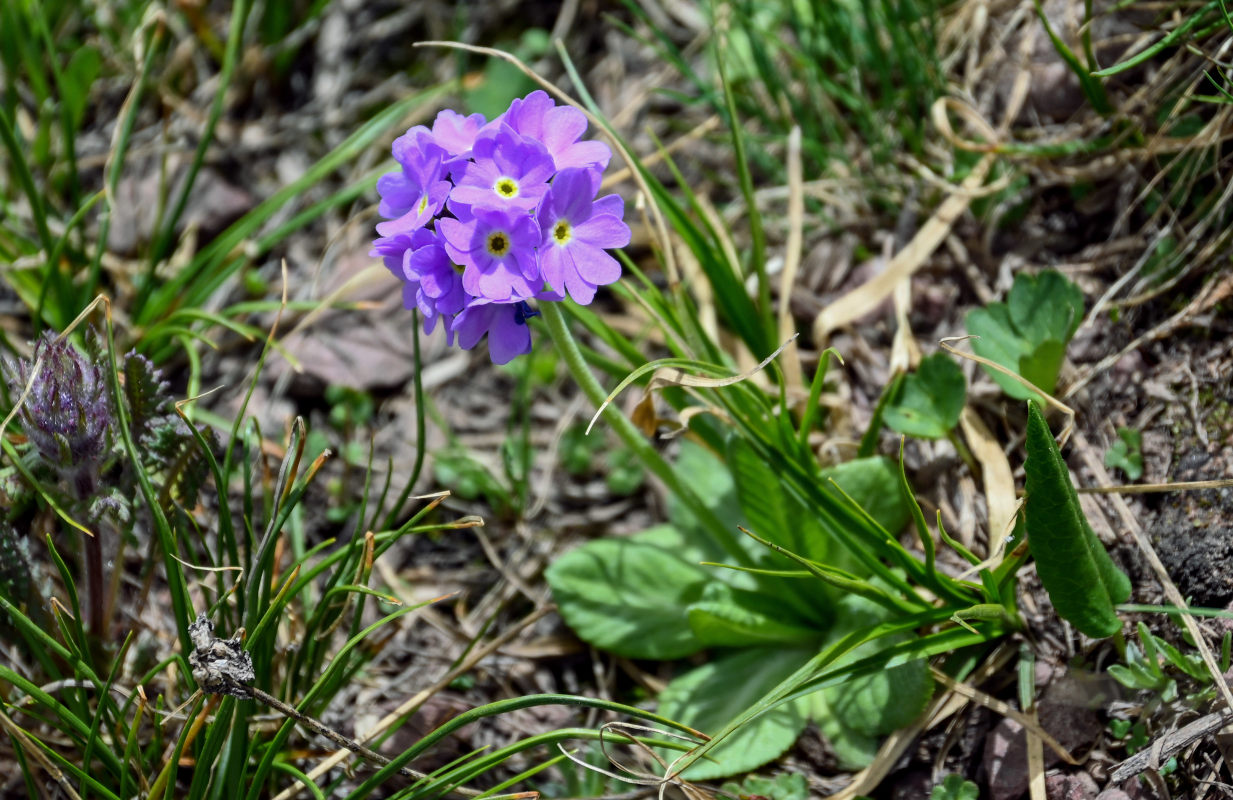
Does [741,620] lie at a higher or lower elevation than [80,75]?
lower

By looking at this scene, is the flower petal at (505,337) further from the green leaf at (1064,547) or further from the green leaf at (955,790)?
the green leaf at (955,790)

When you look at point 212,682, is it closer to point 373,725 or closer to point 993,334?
point 373,725

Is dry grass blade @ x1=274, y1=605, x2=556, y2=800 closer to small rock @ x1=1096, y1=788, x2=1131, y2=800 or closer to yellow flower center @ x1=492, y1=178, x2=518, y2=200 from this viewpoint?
yellow flower center @ x1=492, y1=178, x2=518, y2=200

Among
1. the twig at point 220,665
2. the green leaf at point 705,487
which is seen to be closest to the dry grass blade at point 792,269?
the green leaf at point 705,487

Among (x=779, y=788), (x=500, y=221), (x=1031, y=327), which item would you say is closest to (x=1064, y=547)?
(x=1031, y=327)

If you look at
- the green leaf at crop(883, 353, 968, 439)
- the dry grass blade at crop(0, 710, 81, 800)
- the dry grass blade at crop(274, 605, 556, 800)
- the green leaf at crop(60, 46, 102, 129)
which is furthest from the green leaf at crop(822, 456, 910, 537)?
the green leaf at crop(60, 46, 102, 129)

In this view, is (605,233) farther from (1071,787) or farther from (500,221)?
(1071,787)
